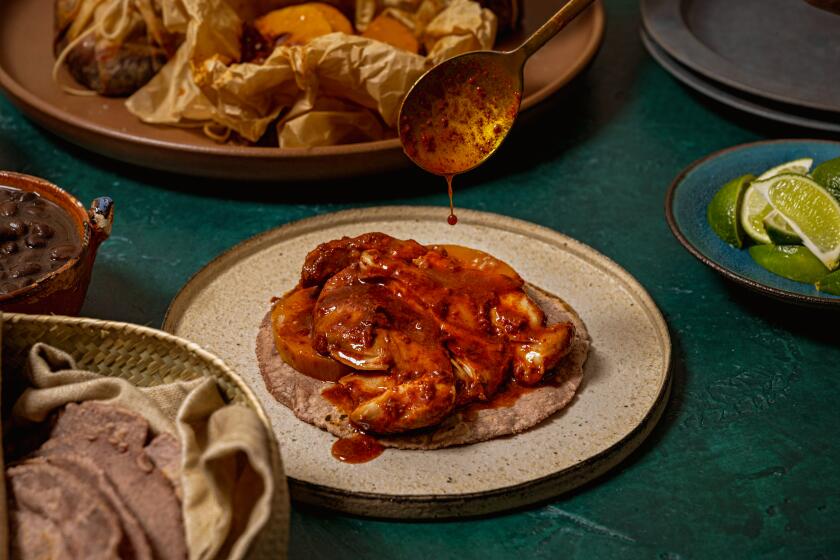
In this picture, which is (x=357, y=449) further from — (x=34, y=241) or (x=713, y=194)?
(x=713, y=194)

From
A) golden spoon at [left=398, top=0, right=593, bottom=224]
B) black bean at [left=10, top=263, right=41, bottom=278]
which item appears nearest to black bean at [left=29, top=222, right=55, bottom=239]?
black bean at [left=10, top=263, right=41, bottom=278]

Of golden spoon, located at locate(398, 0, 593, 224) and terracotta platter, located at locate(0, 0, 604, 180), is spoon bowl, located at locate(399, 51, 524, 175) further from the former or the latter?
terracotta platter, located at locate(0, 0, 604, 180)

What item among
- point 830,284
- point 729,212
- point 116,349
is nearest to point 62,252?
point 116,349

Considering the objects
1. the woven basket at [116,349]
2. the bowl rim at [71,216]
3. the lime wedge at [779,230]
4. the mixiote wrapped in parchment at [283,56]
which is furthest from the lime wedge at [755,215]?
the bowl rim at [71,216]

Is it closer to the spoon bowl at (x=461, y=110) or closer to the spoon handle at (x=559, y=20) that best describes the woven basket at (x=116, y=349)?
the spoon bowl at (x=461, y=110)

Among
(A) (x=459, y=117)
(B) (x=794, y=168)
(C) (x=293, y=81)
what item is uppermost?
(A) (x=459, y=117)
